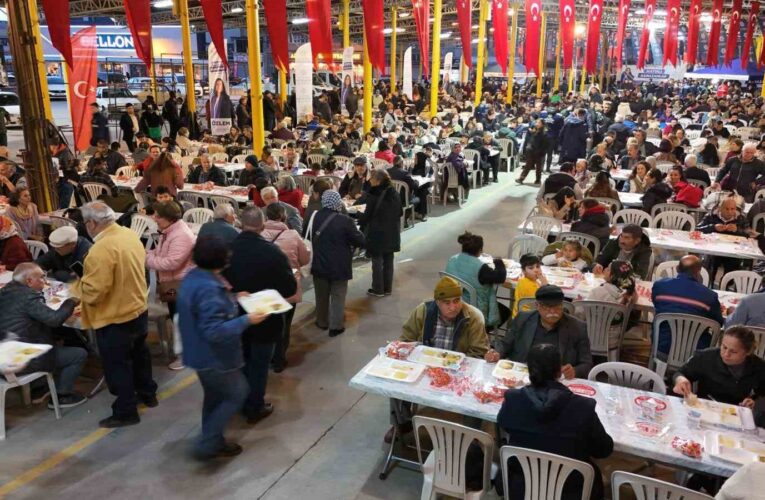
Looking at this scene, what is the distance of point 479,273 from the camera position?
5172 millimetres

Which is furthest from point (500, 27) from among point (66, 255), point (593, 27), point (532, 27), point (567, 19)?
point (66, 255)

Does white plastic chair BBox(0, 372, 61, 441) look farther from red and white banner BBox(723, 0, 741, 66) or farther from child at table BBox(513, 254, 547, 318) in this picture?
red and white banner BBox(723, 0, 741, 66)

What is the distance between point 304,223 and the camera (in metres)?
7.08

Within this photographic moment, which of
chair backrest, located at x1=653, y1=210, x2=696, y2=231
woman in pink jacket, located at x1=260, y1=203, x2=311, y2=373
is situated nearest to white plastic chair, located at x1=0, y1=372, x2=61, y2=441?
woman in pink jacket, located at x1=260, y1=203, x2=311, y2=373

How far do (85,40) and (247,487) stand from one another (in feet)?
25.7

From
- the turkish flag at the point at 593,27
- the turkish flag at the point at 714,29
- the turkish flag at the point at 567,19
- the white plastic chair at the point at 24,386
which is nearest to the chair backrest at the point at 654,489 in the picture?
the white plastic chair at the point at 24,386

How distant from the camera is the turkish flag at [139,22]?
10750 mm

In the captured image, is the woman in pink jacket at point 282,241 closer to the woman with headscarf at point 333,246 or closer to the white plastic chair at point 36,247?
the woman with headscarf at point 333,246

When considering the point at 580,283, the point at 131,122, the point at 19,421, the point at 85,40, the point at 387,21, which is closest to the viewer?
the point at 19,421

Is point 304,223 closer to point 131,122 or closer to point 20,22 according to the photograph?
point 20,22

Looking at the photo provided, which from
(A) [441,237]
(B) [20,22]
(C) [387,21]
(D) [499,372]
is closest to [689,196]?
(A) [441,237]

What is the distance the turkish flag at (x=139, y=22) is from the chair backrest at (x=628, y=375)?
9734mm

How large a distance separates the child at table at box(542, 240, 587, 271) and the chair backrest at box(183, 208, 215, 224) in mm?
4111

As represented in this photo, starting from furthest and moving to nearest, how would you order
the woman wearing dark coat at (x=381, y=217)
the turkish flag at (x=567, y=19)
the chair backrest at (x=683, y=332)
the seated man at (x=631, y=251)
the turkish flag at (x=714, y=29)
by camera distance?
the turkish flag at (x=714, y=29), the turkish flag at (x=567, y=19), the woman wearing dark coat at (x=381, y=217), the seated man at (x=631, y=251), the chair backrest at (x=683, y=332)
